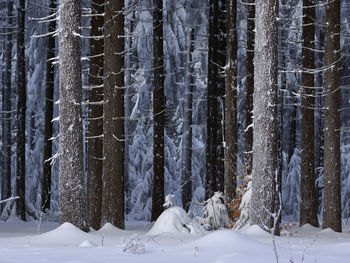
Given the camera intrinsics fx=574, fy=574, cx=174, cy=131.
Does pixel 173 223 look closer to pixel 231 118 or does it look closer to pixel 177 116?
pixel 231 118

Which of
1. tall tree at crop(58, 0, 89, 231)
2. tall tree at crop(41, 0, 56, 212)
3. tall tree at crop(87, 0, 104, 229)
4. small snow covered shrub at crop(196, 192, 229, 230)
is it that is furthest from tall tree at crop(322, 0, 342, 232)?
tall tree at crop(41, 0, 56, 212)

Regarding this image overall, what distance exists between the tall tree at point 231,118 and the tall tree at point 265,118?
A: 4.96 metres

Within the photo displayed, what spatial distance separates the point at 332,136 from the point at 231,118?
2.74 m

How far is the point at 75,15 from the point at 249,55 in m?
6.98

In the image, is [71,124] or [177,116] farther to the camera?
[177,116]

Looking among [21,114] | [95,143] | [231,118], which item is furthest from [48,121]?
[231,118]

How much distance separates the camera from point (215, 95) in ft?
57.3

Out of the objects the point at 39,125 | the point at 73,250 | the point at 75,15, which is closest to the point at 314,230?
the point at 75,15

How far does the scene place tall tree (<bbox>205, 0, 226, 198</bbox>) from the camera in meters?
16.8

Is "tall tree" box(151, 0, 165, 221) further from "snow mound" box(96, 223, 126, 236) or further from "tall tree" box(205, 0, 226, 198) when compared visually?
"snow mound" box(96, 223, 126, 236)

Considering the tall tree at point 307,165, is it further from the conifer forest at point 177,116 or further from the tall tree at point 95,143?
the tall tree at point 95,143

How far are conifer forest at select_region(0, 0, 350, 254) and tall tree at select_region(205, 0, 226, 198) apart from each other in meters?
0.04

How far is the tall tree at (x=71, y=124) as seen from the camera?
9.62 metres

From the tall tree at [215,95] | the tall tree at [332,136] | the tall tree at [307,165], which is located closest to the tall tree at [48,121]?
the tall tree at [215,95]
